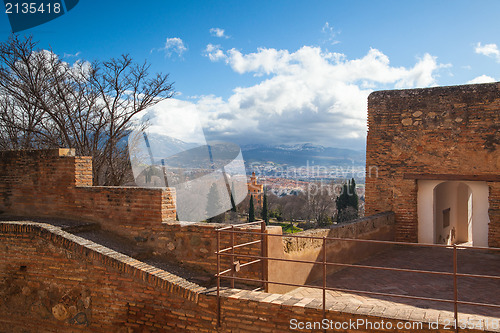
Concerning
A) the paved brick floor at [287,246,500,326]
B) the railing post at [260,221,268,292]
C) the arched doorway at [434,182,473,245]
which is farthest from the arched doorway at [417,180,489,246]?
the railing post at [260,221,268,292]

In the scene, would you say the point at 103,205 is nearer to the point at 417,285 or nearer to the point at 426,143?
the point at 417,285

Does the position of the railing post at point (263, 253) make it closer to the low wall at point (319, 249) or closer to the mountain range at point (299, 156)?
the low wall at point (319, 249)

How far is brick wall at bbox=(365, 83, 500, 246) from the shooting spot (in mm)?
9648

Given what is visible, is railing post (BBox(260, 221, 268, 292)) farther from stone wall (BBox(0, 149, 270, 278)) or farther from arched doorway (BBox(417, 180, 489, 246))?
arched doorway (BBox(417, 180, 489, 246))

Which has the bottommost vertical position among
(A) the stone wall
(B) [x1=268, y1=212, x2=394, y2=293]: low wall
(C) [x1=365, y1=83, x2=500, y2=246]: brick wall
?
(B) [x1=268, y1=212, x2=394, y2=293]: low wall

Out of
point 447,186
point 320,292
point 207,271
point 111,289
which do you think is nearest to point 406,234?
point 447,186

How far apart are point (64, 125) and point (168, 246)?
11.0 metres

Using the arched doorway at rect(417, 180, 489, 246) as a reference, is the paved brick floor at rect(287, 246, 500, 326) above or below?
below

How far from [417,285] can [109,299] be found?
16.0 feet

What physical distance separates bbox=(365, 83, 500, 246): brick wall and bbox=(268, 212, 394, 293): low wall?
66 centimetres

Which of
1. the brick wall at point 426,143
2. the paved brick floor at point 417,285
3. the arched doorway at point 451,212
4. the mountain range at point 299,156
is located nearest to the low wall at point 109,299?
the paved brick floor at point 417,285

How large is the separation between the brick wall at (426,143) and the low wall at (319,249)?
2.18 feet

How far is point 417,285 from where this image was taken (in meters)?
6.80

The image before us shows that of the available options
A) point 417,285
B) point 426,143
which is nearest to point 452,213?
point 426,143
